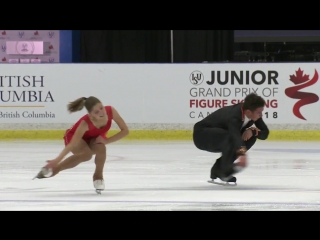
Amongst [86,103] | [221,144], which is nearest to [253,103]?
[221,144]

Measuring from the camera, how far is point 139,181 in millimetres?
8047

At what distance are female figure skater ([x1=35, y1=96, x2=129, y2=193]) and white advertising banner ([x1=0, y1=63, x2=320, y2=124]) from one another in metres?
6.27

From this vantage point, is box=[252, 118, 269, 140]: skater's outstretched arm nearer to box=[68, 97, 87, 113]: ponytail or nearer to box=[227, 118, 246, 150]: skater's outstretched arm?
box=[227, 118, 246, 150]: skater's outstretched arm

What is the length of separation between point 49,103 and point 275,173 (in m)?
5.49

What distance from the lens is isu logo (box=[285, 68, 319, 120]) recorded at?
43.4 feet

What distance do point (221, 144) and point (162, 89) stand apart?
5.96 metres

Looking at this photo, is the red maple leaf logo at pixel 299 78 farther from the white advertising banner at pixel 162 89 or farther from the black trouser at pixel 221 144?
the black trouser at pixel 221 144

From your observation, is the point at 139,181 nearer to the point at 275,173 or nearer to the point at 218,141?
the point at 218,141

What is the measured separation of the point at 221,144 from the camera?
7.43 meters

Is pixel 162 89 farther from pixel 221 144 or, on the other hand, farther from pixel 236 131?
pixel 236 131

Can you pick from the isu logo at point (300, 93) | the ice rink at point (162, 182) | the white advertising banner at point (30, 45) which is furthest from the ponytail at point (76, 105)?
the white advertising banner at point (30, 45)

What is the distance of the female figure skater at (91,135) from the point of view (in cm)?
659

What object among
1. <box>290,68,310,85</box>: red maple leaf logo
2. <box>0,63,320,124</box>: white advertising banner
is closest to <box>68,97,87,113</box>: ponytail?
<box>0,63,320,124</box>: white advertising banner
